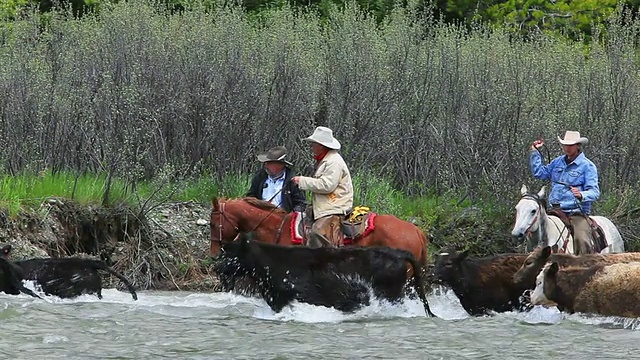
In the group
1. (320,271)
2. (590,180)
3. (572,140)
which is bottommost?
(320,271)

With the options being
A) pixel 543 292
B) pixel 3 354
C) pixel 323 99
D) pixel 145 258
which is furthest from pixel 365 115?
pixel 3 354

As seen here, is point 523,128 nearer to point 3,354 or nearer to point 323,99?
point 323,99

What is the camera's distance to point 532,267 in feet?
54.1

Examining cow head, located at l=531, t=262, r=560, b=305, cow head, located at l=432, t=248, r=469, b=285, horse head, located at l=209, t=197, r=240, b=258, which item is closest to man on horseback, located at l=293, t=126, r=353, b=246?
horse head, located at l=209, t=197, r=240, b=258

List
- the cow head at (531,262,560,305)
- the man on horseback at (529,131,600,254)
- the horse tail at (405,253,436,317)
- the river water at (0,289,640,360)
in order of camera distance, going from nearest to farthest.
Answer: the river water at (0,289,640,360) → the cow head at (531,262,560,305) → the horse tail at (405,253,436,317) → the man on horseback at (529,131,600,254)

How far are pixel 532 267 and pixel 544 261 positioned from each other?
165 mm

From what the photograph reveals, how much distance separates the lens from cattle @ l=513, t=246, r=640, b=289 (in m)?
16.4

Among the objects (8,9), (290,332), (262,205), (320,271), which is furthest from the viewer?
(8,9)

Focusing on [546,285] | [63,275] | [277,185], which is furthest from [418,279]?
[63,275]

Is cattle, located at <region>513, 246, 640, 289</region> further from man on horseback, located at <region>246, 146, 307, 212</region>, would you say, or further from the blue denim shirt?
man on horseback, located at <region>246, 146, 307, 212</region>

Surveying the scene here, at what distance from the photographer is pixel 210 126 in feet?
76.0

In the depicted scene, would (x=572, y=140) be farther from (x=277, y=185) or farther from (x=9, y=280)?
(x=9, y=280)

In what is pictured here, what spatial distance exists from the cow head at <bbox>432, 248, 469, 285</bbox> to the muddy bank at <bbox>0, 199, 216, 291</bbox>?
198 inches

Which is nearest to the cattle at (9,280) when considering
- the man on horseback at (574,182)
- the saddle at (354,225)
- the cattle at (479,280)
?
the saddle at (354,225)
